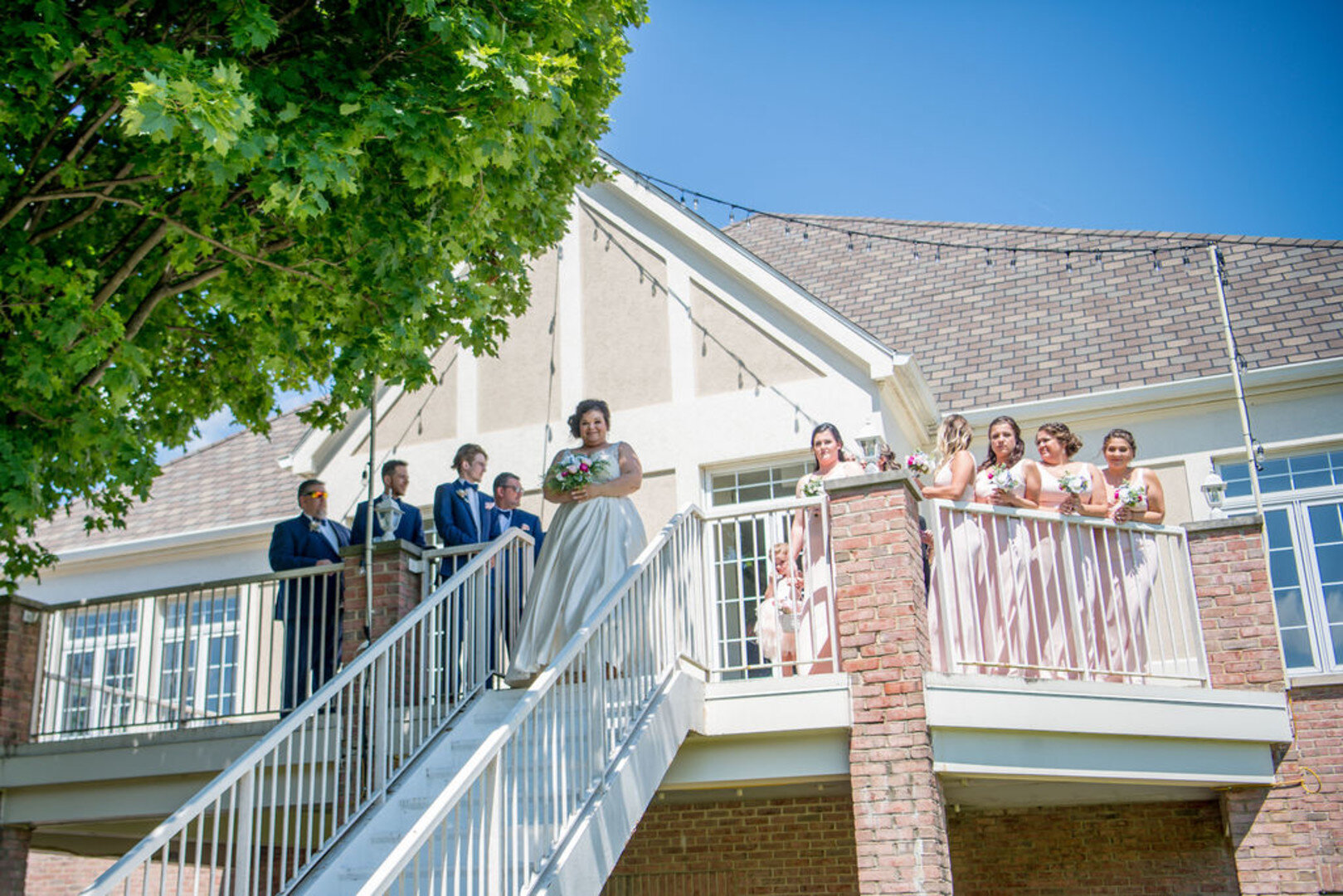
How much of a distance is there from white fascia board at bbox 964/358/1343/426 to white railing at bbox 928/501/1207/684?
3933 millimetres

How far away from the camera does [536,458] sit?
13.7m

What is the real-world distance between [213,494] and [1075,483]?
507 inches

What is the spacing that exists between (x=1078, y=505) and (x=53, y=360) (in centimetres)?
658

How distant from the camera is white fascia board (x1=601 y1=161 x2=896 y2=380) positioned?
480 inches

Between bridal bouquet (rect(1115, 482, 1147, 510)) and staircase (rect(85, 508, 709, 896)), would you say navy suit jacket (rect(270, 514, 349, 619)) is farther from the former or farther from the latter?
bridal bouquet (rect(1115, 482, 1147, 510))

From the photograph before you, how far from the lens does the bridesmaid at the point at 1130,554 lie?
8.70 m

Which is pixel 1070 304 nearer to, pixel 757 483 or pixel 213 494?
pixel 757 483

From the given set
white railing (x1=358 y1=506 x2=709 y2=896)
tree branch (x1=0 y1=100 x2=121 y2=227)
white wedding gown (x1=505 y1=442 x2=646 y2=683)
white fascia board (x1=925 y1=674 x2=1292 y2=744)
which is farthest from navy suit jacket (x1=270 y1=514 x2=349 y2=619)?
white fascia board (x1=925 y1=674 x2=1292 y2=744)

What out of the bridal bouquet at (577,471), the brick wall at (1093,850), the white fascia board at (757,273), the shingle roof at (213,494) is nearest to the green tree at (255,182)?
the bridal bouquet at (577,471)

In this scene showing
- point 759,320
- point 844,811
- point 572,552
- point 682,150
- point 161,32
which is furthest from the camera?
point 682,150

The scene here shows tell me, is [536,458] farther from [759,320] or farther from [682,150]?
[682,150]

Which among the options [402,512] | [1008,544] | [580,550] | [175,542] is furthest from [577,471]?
[175,542]

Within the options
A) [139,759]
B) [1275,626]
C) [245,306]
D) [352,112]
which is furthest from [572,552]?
[1275,626]

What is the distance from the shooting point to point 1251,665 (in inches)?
348
